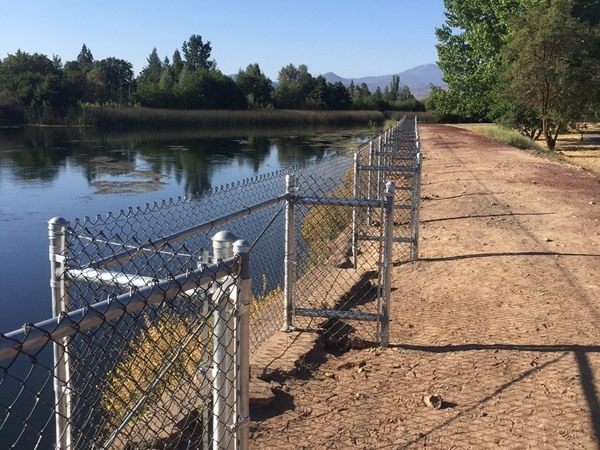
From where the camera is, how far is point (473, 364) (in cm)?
527

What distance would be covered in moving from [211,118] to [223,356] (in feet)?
224

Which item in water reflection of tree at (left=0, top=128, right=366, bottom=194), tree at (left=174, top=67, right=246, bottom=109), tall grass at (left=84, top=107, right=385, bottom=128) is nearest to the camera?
water reflection of tree at (left=0, top=128, right=366, bottom=194)

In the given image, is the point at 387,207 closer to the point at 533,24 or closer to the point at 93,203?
the point at 93,203

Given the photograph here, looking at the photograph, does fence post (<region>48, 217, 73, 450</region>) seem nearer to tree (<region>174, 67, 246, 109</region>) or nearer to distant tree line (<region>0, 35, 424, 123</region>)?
A: distant tree line (<region>0, 35, 424, 123</region>)

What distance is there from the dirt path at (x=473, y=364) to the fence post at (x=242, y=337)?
116 centimetres

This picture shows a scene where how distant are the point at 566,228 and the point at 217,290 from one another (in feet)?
28.9

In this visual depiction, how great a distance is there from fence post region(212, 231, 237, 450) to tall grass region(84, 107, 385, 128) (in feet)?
195

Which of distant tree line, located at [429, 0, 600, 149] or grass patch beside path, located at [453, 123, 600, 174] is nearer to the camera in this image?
grass patch beside path, located at [453, 123, 600, 174]

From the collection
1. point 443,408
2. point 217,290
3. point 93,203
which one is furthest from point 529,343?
point 93,203

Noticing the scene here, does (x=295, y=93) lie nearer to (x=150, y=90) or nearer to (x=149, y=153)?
(x=150, y=90)

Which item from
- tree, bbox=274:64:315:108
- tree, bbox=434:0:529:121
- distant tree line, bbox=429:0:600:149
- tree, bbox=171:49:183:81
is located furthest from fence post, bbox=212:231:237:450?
tree, bbox=171:49:183:81

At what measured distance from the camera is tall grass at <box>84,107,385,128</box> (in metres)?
61.1

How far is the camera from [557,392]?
4734mm

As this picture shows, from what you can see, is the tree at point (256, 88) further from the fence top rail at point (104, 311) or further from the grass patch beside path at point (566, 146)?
the fence top rail at point (104, 311)
